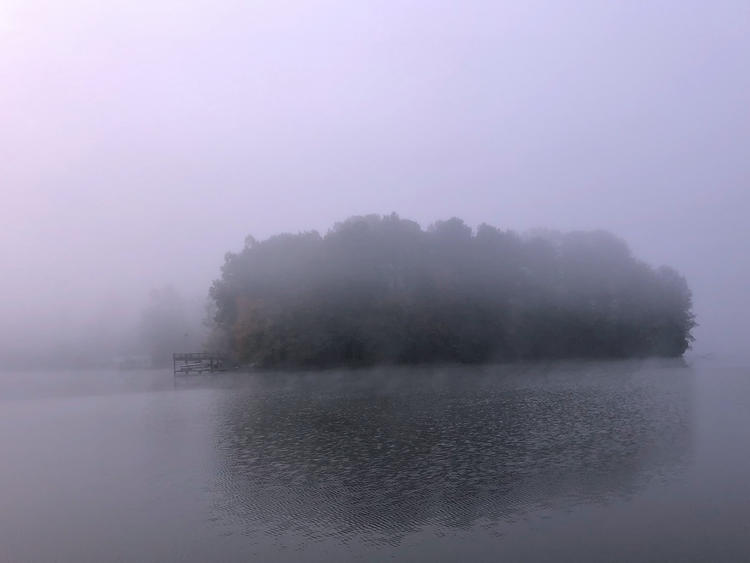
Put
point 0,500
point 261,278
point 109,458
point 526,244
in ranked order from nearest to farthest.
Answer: point 0,500 → point 109,458 → point 261,278 → point 526,244

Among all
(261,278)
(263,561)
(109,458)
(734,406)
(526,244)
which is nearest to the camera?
(263,561)

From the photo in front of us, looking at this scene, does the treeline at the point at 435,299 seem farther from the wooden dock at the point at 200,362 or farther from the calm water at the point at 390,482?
the calm water at the point at 390,482

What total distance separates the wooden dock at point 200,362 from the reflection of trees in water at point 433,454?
32.7 m

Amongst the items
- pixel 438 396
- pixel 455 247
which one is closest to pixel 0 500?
pixel 438 396

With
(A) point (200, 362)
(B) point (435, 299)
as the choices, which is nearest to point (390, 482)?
(B) point (435, 299)

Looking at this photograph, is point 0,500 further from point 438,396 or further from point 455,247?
point 455,247

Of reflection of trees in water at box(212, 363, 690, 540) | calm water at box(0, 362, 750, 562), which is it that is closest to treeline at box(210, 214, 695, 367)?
reflection of trees in water at box(212, 363, 690, 540)

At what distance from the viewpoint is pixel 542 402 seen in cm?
2998

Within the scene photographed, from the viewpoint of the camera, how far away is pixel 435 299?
7000cm

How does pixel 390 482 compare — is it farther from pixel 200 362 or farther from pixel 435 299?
pixel 200 362

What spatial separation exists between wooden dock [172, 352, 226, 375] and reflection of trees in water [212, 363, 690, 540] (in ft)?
107

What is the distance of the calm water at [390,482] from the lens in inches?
457

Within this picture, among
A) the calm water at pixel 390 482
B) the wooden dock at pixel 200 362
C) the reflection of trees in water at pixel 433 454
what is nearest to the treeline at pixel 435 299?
the wooden dock at pixel 200 362

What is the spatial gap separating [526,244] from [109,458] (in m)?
64.4
